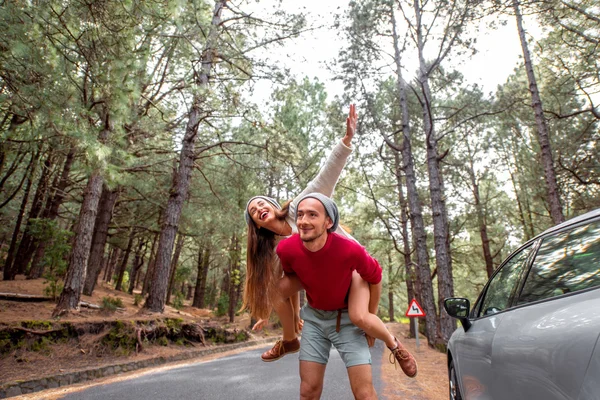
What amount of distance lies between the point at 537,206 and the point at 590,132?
6772mm

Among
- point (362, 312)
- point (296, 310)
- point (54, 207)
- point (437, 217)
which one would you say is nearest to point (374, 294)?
point (362, 312)

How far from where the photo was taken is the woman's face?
308cm

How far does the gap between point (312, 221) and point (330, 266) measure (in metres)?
0.34

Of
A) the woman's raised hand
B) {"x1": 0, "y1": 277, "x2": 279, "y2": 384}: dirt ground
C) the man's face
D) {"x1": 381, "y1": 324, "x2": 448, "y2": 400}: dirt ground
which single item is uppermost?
the woman's raised hand

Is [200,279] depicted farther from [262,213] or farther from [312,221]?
[312,221]

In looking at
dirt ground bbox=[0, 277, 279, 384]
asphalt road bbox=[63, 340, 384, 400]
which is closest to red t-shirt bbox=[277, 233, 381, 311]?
asphalt road bbox=[63, 340, 384, 400]

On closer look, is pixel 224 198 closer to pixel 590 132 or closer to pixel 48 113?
pixel 48 113

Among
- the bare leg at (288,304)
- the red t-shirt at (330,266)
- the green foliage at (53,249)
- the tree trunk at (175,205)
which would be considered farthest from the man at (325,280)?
the green foliage at (53,249)

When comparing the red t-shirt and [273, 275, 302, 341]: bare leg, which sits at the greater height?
→ the red t-shirt

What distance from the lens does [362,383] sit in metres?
2.43

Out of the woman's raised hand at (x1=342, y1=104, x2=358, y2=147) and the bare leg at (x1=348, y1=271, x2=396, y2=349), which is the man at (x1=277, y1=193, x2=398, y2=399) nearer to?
the bare leg at (x1=348, y1=271, x2=396, y2=349)

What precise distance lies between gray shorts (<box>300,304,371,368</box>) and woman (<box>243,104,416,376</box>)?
130 mm

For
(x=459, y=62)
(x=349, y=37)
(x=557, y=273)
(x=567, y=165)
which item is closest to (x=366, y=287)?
(x=557, y=273)

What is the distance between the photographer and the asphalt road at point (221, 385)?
531 centimetres
